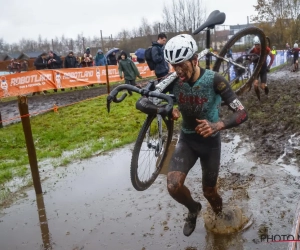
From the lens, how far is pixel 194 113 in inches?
146

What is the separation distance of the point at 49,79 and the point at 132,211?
13.4 m

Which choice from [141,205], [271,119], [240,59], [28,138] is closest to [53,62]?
[240,59]

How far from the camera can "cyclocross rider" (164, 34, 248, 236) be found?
3432 mm

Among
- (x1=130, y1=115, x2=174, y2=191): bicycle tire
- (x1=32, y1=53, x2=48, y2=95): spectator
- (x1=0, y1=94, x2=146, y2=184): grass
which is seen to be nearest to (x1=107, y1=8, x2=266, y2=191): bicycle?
(x1=130, y1=115, x2=174, y2=191): bicycle tire

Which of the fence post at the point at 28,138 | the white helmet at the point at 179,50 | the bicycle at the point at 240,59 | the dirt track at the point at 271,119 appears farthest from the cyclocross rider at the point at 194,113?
the dirt track at the point at 271,119

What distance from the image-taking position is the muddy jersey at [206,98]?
11.6 ft

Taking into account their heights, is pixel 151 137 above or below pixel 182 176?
above

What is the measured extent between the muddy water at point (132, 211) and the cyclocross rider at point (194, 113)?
54 centimetres

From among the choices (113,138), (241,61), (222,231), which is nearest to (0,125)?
(113,138)

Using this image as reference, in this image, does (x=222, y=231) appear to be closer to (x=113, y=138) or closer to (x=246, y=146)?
(x=246, y=146)

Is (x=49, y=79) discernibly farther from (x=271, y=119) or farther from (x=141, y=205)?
(x=141, y=205)

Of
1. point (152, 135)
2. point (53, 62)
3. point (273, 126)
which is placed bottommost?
point (273, 126)

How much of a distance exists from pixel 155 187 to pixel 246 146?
2.55 metres

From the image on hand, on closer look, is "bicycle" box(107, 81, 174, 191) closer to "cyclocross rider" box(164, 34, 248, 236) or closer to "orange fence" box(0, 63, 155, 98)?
"cyclocross rider" box(164, 34, 248, 236)
